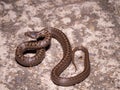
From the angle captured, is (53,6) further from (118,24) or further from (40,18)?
(118,24)

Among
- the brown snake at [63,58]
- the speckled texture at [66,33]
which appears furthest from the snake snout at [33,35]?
the speckled texture at [66,33]

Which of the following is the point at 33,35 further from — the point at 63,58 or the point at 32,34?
the point at 63,58

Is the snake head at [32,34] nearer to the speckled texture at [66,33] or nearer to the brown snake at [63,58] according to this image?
the brown snake at [63,58]

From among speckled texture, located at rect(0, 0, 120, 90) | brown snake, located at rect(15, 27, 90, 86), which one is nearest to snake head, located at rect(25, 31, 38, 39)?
brown snake, located at rect(15, 27, 90, 86)

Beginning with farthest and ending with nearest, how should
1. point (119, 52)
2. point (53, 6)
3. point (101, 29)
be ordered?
point (53, 6), point (101, 29), point (119, 52)

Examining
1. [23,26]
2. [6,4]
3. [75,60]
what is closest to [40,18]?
[23,26]
